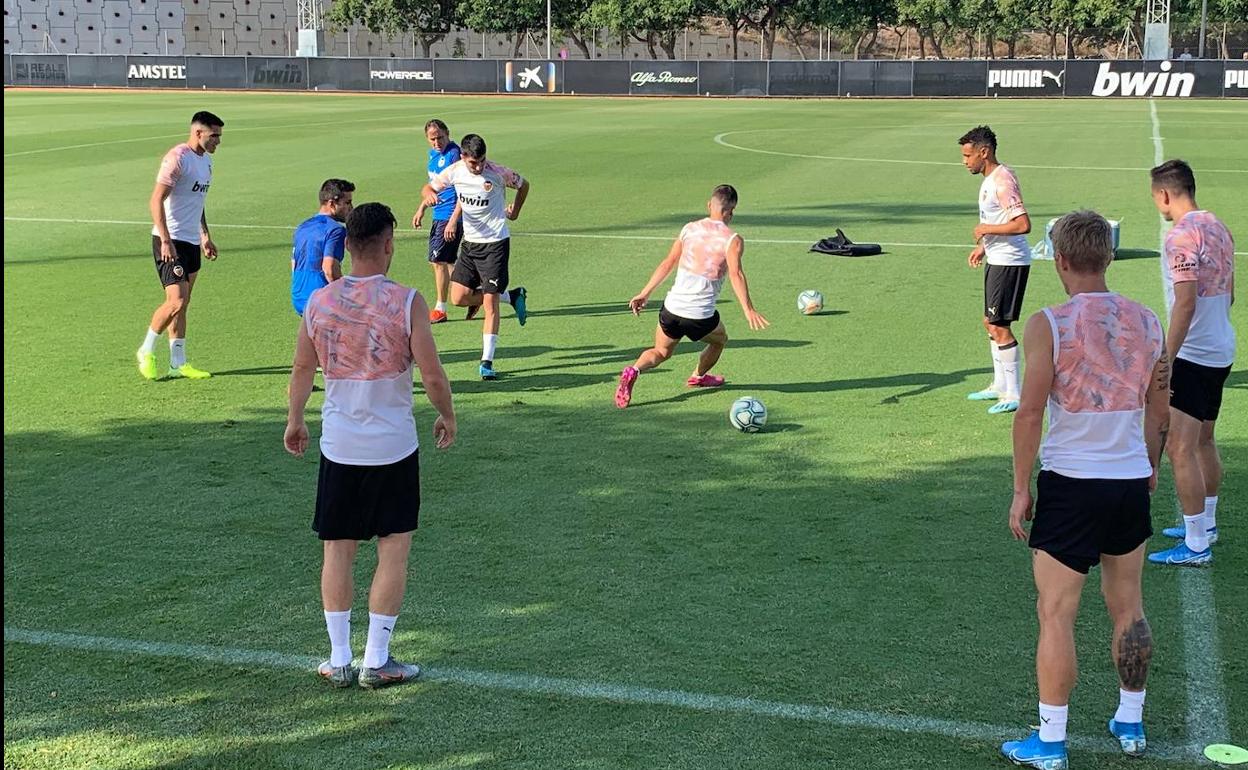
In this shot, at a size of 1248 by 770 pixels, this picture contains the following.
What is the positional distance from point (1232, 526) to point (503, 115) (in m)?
38.9

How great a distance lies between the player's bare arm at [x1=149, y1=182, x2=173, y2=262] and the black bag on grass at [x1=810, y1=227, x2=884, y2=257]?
364 inches

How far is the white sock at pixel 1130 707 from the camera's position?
494 centimetres

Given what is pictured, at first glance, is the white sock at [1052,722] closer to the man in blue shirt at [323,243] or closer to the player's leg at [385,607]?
the player's leg at [385,607]

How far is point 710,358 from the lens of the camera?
10.8 metres

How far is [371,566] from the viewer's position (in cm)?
699

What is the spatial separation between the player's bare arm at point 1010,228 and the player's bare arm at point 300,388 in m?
6.01

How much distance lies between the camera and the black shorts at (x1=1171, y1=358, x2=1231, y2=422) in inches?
271

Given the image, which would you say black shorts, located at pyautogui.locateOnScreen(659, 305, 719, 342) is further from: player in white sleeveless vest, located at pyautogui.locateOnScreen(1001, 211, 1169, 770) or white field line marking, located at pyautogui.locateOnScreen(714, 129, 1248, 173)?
white field line marking, located at pyautogui.locateOnScreen(714, 129, 1248, 173)

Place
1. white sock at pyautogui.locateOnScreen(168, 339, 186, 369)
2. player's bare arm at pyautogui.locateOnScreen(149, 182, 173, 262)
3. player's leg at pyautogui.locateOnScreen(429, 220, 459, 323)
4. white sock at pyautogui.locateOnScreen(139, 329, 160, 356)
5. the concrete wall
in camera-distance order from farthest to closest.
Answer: the concrete wall → player's leg at pyautogui.locateOnScreen(429, 220, 459, 323) → white sock at pyautogui.locateOnScreen(168, 339, 186, 369) → white sock at pyautogui.locateOnScreen(139, 329, 160, 356) → player's bare arm at pyautogui.locateOnScreen(149, 182, 173, 262)

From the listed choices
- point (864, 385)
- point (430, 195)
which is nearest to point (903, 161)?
point (430, 195)

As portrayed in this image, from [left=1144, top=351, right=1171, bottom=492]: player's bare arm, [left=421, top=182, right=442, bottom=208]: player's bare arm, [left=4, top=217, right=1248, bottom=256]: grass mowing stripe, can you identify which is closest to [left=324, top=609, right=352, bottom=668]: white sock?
[left=1144, top=351, right=1171, bottom=492]: player's bare arm

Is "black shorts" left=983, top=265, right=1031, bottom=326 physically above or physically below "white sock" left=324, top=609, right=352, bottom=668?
above

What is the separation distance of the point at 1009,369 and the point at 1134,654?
5650 mm

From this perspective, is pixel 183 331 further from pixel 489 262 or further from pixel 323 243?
pixel 489 262
